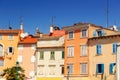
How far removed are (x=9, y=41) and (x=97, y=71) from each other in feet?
93.7

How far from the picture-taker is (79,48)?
67812mm

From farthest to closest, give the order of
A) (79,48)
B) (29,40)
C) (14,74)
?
1. (29,40)
2. (14,74)
3. (79,48)

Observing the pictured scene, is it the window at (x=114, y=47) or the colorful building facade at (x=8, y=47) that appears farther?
the colorful building facade at (x=8, y=47)

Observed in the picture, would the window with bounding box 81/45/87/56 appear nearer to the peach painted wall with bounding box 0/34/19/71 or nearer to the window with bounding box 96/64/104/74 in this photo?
the window with bounding box 96/64/104/74

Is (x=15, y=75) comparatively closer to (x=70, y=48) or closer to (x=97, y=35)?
(x=70, y=48)

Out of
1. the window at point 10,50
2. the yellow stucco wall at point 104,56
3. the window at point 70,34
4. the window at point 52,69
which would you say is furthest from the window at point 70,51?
the window at point 10,50

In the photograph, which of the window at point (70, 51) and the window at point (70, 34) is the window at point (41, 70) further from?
the window at point (70, 34)

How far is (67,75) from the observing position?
226 feet

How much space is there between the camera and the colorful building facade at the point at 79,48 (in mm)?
66375

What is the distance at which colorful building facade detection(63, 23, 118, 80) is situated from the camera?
6638cm

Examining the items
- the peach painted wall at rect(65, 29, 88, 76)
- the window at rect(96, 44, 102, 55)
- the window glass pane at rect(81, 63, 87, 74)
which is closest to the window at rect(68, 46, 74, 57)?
the peach painted wall at rect(65, 29, 88, 76)

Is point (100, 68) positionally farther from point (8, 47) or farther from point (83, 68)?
point (8, 47)

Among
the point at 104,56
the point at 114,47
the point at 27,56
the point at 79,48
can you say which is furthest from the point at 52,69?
the point at 114,47

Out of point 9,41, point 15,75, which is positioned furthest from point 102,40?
point 9,41
